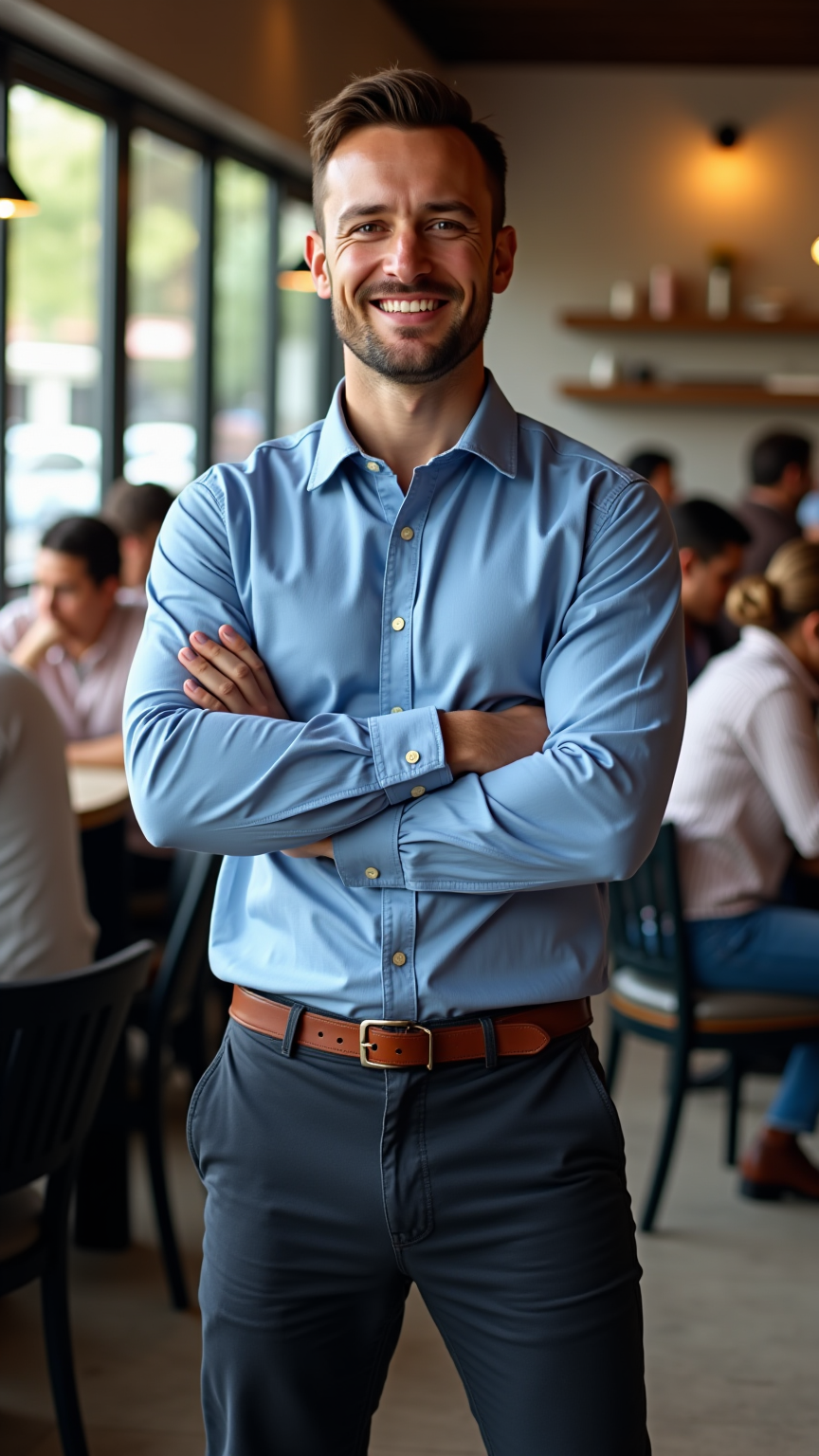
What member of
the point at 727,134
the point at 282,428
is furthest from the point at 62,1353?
the point at 727,134

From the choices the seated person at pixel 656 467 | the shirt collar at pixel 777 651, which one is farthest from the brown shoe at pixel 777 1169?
the seated person at pixel 656 467

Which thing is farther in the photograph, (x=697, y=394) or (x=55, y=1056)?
(x=697, y=394)

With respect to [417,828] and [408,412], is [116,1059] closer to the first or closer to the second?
[417,828]

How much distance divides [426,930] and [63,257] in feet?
13.4

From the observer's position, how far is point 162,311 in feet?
19.6

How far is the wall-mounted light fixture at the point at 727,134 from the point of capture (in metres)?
8.41

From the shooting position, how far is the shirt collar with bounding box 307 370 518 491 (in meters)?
1.50

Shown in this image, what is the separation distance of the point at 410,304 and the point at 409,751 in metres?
0.42

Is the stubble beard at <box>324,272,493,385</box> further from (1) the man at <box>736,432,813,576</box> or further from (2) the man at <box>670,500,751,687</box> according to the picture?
(1) the man at <box>736,432,813,576</box>

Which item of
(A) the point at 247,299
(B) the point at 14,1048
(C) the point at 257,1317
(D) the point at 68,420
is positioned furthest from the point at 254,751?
(A) the point at 247,299

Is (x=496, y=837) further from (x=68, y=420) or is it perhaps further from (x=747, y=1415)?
(x=68, y=420)

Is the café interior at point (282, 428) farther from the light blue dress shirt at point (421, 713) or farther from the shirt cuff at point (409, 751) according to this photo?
the shirt cuff at point (409, 751)

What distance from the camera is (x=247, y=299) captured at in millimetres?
7258

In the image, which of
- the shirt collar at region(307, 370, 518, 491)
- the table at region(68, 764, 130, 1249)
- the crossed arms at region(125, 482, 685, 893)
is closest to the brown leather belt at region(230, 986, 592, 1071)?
the crossed arms at region(125, 482, 685, 893)
